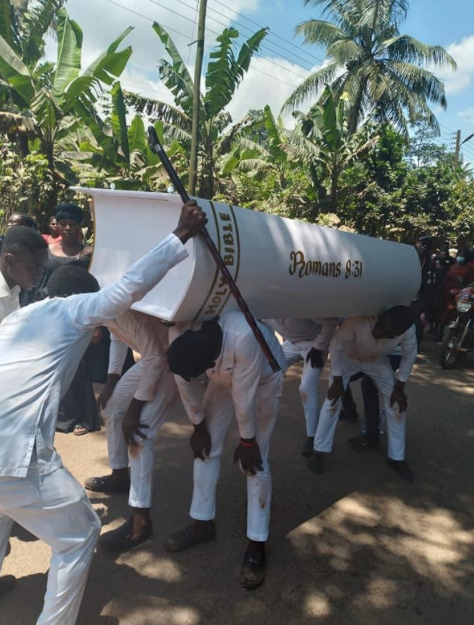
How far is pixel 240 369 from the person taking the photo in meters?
2.50

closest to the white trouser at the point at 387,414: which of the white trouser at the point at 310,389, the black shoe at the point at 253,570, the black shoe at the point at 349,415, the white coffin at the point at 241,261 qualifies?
the white trouser at the point at 310,389

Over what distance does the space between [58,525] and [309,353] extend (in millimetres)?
2634

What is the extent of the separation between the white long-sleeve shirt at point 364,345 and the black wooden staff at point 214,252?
1.32 metres

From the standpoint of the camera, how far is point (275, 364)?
2627mm

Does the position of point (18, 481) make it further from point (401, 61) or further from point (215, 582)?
point (401, 61)

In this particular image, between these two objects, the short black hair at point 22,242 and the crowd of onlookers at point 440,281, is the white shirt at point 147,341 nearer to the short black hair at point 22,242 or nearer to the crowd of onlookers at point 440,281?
the short black hair at point 22,242

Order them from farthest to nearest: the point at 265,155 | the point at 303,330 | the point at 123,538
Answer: the point at 265,155 → the point at 303,330 → the point at 123,538

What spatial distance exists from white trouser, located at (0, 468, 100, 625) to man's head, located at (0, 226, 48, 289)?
1.10 metres

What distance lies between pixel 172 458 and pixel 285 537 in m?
1.24

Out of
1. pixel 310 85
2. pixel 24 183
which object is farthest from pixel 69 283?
pixel 310 85

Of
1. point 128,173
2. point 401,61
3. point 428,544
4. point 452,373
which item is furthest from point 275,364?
point 401,61

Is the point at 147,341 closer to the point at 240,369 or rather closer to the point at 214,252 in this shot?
the point at 240,369

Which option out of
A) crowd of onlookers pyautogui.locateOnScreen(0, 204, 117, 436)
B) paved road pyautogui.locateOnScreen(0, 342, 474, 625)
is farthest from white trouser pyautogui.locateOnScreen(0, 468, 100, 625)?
crowd of onlookers pyautogui.locateOnScreen(0, 204, 117, 436)

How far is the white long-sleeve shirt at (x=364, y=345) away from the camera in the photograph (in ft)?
12.0
